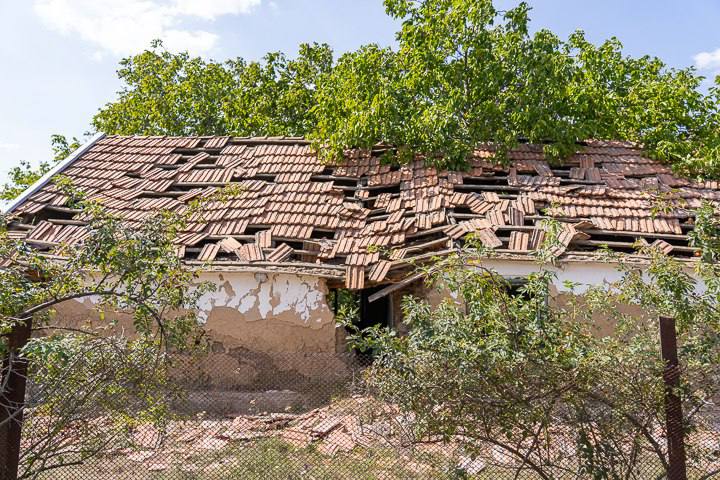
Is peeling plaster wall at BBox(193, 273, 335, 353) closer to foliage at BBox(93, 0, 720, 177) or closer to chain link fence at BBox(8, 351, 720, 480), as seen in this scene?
chain link fence at BBox(8, 351, 720, 480)

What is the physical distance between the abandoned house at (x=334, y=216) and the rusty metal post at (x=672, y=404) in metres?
4.60

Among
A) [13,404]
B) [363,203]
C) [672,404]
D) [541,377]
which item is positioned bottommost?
[13,404]

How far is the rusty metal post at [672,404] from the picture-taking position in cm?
487

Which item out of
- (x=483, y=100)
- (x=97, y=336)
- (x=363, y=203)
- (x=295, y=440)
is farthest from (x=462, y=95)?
(x=97, y=336)

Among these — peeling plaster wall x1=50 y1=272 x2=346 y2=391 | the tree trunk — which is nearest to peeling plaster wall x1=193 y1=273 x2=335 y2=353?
peeling plaster wall x1=50 y1=272 x2=346 y2=391

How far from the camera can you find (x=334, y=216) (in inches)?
472

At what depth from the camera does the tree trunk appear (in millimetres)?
5098

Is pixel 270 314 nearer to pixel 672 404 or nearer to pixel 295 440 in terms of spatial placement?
pixel 295 440

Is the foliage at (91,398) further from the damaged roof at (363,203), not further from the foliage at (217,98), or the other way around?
Result: the foliage at (217,98)

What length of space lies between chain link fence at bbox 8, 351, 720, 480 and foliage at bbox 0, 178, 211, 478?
10 cm

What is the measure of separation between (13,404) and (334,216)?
7.43 metres

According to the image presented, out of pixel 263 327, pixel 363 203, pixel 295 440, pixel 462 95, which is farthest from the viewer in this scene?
pixel 462 95

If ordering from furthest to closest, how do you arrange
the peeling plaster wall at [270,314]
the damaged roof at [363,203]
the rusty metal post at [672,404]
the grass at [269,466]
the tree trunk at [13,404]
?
the damaged roof at [363,203] → the peeling plaster wall at [270,314] → the grass at [269,466] → the tree trunk at [13,404] → the rusty metal post at [672,404]

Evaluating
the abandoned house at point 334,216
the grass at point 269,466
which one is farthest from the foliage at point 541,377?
the abandoned house at point 334,216
